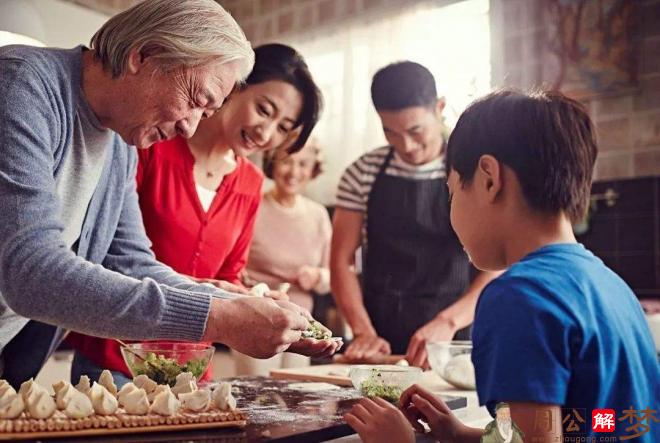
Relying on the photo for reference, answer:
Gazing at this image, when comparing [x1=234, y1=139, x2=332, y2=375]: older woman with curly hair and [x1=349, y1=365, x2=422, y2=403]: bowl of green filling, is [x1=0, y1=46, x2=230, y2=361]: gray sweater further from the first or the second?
[x1=234, y1=139, x2=332, y2=375]: older woman with curly hair

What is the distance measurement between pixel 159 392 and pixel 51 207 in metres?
0.33

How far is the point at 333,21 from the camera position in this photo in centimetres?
394

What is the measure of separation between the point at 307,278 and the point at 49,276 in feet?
6.81

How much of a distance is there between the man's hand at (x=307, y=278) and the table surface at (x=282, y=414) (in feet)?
4.87

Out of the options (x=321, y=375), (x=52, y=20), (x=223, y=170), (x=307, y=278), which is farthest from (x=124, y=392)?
(x=52, y=20)

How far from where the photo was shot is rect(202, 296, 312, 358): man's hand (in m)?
1.05

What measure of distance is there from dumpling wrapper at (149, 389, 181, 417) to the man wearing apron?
1.22 m

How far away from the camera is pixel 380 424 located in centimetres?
98

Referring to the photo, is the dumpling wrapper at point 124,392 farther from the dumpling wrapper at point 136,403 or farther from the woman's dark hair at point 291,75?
the woman's dark hair at point 291,75

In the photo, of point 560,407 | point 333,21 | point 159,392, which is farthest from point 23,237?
point 333,21

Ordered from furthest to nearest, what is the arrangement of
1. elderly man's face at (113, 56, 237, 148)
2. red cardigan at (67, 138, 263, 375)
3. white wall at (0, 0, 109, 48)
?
white wall at (0, 0, 109, 48)
red cardigan at (67, 138, 263, 375)
elderly man's face at (113, 56, 237, 148)

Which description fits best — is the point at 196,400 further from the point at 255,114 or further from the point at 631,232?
the point at 631,232

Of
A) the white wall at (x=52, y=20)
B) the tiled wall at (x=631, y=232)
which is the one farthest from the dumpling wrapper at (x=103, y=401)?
the tiled wall at (x=631, y=232)

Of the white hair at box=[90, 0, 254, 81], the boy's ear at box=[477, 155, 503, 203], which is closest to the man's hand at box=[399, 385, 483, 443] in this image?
the boy's ear at box=[477, 155, 503, 203]
